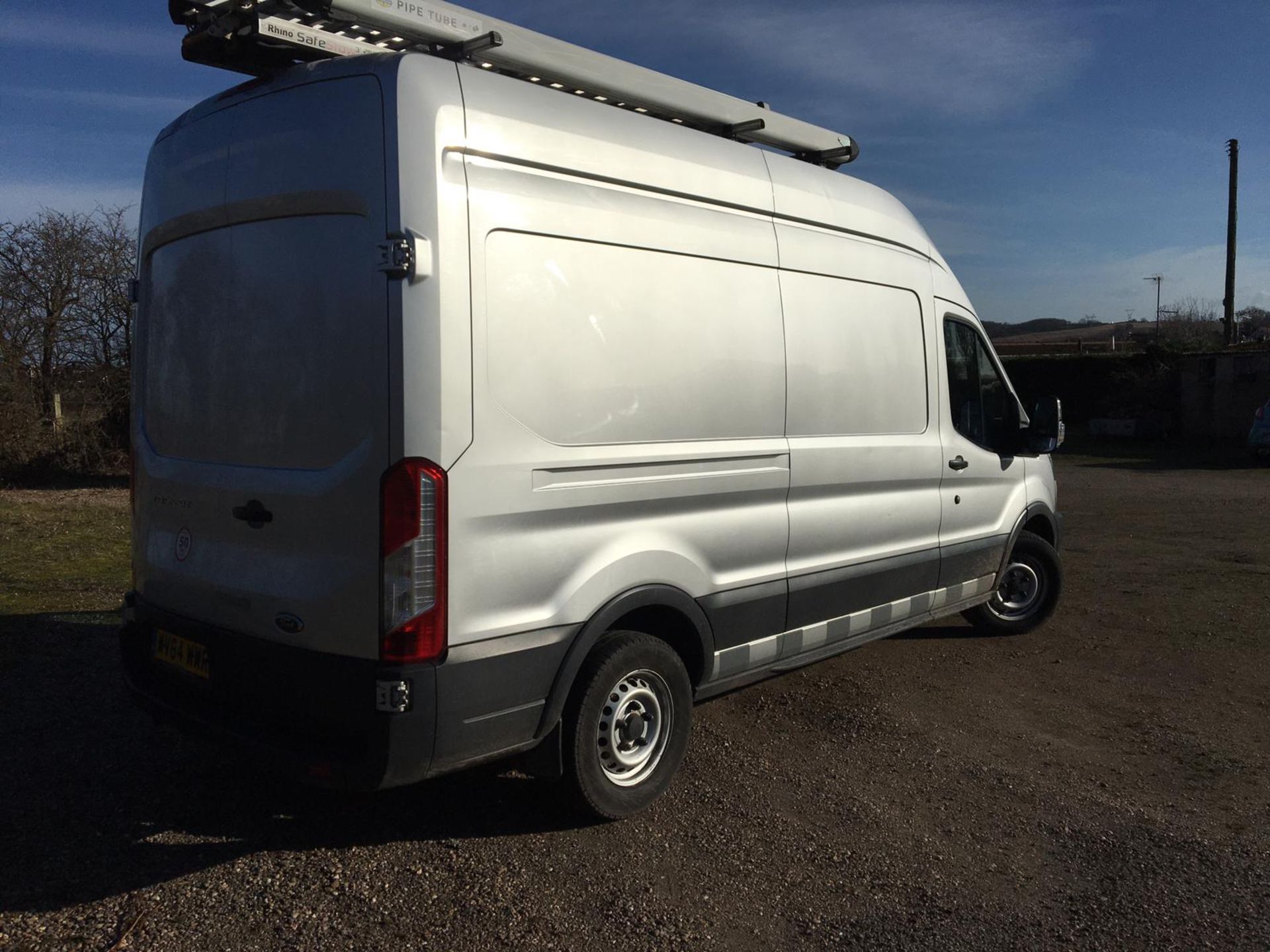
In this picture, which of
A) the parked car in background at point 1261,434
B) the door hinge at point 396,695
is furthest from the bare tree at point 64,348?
A: the parked car in background at point 1261,434

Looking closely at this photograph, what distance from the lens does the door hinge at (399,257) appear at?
10.5ft

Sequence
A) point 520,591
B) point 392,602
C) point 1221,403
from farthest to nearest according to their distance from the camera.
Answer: point 1221,403
point 520,591
point 392,602

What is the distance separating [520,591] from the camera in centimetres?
348

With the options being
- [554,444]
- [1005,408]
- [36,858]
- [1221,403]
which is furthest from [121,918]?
[1221,403]

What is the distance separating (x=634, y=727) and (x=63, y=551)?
291 inches

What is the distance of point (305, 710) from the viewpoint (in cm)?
345

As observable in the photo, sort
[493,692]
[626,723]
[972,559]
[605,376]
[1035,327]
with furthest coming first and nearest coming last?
[1035,327] < [972,559] < [626,723] < [605,376] < [493,692]

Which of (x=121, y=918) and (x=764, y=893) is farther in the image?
(x=764, y=893)

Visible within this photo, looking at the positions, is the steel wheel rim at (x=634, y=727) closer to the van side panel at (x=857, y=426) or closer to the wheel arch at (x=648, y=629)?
the wheel arch at (x=648, y=629)

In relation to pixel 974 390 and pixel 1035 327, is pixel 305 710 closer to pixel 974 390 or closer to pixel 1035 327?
pixel 974 390

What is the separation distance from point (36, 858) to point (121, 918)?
607mm

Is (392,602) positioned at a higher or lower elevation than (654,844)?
higher

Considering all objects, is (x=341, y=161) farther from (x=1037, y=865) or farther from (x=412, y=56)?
(x=1037, y=865)

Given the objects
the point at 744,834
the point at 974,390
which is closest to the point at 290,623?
the point at 744,834
